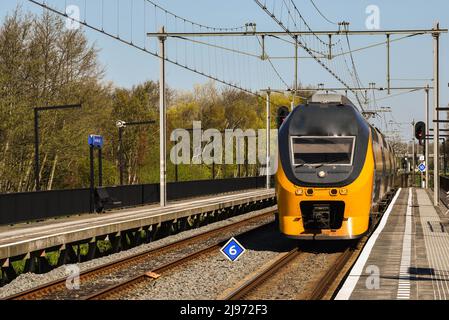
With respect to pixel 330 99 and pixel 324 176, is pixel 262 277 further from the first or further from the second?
pixel 330 99

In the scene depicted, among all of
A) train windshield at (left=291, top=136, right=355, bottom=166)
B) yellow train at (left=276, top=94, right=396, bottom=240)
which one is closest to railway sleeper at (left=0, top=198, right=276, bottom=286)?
yellow train at (left=276, top=94, right=396, bottom=240)

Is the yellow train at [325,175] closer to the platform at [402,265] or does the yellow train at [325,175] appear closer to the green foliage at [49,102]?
the platform at [402,265]

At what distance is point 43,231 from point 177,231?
737cm

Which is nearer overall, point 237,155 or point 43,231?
point 43,231

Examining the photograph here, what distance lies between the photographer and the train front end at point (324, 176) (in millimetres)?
15797

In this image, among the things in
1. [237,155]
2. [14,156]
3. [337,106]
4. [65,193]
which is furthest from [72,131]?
[237,155]

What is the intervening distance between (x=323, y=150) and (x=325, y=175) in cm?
64

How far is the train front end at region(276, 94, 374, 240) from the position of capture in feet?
51.8

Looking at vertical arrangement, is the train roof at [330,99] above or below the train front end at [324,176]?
above

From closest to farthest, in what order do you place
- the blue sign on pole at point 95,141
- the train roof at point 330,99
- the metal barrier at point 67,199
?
1. the train roof at point 330,99
2. the metal barrier at point 67,199
3. the blue sign on pole at point 95,141

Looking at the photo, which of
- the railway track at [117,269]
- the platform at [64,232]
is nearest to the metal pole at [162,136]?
the platform at [64,232]

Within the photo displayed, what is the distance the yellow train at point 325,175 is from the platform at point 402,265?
100 cm

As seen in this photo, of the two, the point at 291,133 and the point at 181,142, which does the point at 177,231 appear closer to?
the point at 291,133

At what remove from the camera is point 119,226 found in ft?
64.8
